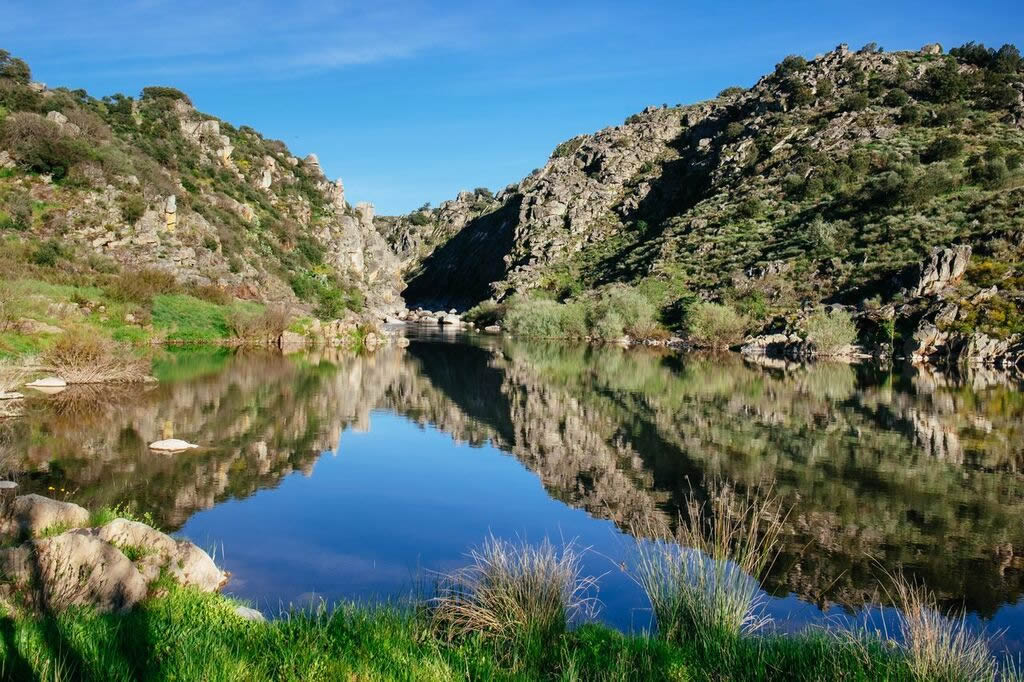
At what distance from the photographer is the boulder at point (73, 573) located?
678cm

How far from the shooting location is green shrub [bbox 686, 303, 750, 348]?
6681 cm

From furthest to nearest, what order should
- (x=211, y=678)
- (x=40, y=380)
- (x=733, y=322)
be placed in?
(x=733, y=322), (x=40, y=380), (x=211, y=678)

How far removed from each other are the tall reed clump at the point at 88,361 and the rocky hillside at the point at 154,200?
14.1 m

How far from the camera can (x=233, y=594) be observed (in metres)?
9.47

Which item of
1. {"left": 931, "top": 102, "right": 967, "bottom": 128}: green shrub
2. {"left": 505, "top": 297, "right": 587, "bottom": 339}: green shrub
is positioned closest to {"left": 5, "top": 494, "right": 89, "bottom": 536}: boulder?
{"left": 505, "top": 297, "right": 587, "bottom": 339}: green shrub

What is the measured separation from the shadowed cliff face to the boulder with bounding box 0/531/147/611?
529cm

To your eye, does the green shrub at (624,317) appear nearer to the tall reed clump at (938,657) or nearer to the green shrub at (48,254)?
the green shrub at (48,254)

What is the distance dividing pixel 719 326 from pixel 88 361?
171 ft

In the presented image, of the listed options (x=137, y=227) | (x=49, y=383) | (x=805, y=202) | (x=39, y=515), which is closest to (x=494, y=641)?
(x=39, y=515)

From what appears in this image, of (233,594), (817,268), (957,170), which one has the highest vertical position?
(957,170)

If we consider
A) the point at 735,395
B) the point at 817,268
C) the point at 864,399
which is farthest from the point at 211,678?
the point at 817,268

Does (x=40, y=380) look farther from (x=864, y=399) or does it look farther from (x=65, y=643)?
(x=864, y=399)

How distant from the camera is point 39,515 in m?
8.97

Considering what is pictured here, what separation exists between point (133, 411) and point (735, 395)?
22978 mm
